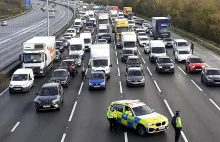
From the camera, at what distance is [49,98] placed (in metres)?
28.1

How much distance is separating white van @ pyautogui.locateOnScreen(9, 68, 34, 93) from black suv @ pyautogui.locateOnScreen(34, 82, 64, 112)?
5770 millimetres

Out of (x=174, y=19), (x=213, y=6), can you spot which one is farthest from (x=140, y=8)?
(x=213, y=6)

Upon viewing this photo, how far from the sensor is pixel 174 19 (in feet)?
314

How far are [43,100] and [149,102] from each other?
304 inches

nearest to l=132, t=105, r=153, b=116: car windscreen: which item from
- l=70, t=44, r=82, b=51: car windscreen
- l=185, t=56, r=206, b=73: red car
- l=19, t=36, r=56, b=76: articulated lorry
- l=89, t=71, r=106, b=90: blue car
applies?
l=89, t=71, r=106, b=90: blue car

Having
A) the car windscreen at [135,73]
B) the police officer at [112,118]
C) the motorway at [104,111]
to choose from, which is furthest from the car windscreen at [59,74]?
the police officer at [112,118]

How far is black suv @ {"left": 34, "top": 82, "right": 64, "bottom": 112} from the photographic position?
91.1 ft

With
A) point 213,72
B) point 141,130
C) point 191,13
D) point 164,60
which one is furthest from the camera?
point 191,13

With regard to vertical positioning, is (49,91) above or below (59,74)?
above

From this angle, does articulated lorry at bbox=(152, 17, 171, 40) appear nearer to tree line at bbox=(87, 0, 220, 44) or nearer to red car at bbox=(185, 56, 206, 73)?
A: tree line at bbox=(87, 0, 220, 44)

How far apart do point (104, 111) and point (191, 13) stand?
66262 millimetres

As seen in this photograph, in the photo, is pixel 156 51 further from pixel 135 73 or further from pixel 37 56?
pixel 37 56

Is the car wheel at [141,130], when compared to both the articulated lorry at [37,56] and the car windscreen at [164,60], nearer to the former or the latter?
the articulated lorry at [37,56]

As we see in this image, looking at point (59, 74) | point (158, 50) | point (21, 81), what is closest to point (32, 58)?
point (59, 74)
